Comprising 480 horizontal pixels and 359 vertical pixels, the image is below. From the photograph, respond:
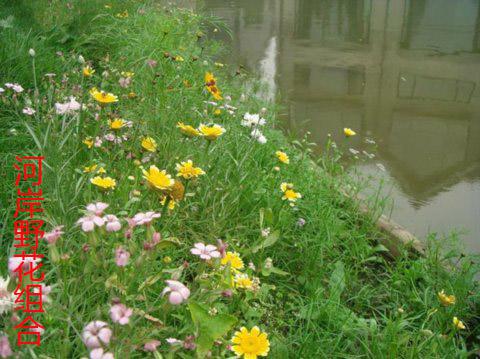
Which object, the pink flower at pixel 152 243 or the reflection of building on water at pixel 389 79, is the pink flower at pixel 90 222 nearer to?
the pink flower at pixel 152 243

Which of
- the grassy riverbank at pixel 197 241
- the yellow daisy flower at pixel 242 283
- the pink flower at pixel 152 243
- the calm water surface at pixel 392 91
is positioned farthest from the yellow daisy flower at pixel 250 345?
the calm water surface at pixel 392 91

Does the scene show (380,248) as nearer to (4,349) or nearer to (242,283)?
(242,283)

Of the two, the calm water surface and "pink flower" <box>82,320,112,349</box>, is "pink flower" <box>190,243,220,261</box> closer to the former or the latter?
"pink flower" <box>82,320,112,349</box>

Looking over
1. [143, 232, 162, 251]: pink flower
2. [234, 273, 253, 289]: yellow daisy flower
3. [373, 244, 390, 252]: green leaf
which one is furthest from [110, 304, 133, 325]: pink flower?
[373, 244, 390, 252]: green leaf

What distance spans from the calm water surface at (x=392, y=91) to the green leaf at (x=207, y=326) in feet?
5.44

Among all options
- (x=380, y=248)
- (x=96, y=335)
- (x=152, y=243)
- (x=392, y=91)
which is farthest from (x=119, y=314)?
(x=392, y=91)

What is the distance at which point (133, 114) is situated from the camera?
2.50 m

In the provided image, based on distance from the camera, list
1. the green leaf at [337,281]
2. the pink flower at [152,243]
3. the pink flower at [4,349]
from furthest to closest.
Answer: the green leaf at [337,281]
the pink flower at [152,243]
the pink flower at [4,349]

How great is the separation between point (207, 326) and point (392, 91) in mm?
4652

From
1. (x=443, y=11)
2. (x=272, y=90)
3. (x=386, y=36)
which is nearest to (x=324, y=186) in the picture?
(x=272, y=90)

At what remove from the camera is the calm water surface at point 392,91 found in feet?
11.6

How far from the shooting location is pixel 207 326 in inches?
54.4

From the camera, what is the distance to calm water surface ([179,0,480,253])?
139 inches

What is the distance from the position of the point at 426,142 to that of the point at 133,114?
108 inches
